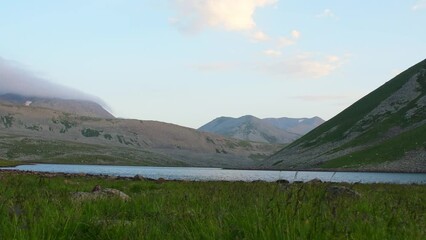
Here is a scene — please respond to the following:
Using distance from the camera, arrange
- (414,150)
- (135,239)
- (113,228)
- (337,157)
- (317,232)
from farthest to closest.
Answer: (337,157) < (414,150) < (113,228) < (135,239) < (317,232)

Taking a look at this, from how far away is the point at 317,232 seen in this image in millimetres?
4430

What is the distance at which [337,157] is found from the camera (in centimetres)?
17875

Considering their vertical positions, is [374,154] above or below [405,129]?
below

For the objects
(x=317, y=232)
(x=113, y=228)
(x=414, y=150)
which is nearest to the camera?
(x=317, y=232)

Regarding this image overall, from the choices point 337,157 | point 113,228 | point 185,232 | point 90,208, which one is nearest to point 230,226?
point 185,232

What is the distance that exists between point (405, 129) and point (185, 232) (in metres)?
194

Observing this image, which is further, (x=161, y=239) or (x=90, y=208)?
(x=90, y=208)

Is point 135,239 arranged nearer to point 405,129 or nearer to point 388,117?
point 405,129

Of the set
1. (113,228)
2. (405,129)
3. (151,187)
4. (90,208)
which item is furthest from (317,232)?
(405,129)

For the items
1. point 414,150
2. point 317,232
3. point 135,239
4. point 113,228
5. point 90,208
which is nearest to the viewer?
point 317,232

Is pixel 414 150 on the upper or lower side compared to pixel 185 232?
upper

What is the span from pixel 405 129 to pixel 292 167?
48990 millimetres

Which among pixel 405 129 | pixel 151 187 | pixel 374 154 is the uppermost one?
pixel 405 129

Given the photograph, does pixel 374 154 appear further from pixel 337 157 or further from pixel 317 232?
pixel 317 232
